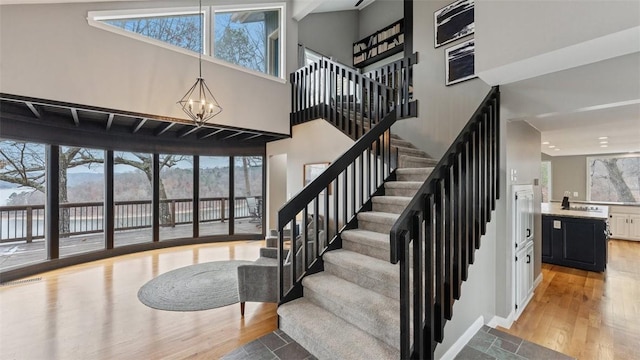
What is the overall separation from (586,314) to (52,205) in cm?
796

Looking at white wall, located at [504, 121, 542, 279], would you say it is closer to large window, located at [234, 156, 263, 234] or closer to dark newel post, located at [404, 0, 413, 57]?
dark newel post, located at [404, 0, 413, 57]

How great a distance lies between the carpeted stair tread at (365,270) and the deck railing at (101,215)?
4676 millimetres

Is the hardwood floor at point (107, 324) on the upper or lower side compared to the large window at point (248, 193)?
lower

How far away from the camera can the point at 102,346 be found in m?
2.45

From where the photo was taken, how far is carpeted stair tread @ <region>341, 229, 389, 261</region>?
8.54 ft

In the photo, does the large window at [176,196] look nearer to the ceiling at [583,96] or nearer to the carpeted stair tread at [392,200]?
the carpeted stair tread at [392,200]

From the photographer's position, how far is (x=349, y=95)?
4703 mm

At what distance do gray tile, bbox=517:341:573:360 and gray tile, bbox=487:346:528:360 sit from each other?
79 mm

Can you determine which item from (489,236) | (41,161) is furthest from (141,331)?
(41,161)

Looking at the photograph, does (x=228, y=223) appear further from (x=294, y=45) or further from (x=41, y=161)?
(x=294, y=45)

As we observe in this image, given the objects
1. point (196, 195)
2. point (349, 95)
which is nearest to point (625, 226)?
point (349, 95)

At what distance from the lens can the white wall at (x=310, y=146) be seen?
4.86 meters

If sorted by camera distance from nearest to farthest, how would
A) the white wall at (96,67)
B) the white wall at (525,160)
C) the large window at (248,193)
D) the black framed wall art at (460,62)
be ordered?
the white wall at (525,160)
the white wall at (96,67)
the black framed wall art at (460,62)
the large window at (248,193)

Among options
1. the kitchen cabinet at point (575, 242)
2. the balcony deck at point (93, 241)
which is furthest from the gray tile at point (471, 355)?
the balcony deck at point (93, 241)
